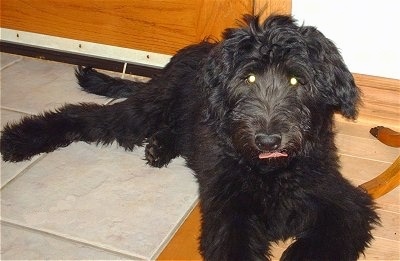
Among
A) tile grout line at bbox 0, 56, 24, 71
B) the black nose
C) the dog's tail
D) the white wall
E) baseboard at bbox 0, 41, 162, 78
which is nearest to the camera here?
the black nose

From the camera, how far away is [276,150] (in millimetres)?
1914

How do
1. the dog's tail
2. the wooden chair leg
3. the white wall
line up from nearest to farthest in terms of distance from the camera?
the wooden chair leg
the white wall
the dog's tail

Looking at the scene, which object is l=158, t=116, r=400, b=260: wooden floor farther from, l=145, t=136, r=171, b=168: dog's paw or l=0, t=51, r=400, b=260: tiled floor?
l=145, t=136, r=171, b=168: dog's paw

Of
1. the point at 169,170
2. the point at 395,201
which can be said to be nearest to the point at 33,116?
the point at 169,170

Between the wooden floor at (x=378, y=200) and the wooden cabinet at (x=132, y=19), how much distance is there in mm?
786

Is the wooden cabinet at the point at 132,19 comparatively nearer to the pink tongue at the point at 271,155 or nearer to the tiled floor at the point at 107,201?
the tiled floor at the point at 107,201

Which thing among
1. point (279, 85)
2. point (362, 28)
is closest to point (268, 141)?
point (279, 85)

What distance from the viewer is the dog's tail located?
125 inches

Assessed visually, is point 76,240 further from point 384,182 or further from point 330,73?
point 384,182

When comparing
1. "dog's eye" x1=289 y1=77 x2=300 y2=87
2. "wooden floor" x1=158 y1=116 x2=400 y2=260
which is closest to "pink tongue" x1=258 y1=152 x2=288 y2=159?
"dog's eye" x1=289 y1=77 x2=300 y2=87

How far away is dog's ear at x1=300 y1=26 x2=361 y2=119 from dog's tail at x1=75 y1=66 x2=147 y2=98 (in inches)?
53.8

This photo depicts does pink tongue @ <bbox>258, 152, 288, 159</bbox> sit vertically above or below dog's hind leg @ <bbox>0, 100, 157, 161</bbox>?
above

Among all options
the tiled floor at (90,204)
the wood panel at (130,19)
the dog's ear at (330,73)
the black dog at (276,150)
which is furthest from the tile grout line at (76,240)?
the wood panel at (130,19)

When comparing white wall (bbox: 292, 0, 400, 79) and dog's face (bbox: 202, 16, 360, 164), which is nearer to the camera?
dog's face (bbox: 202, 16, 360, 164)
